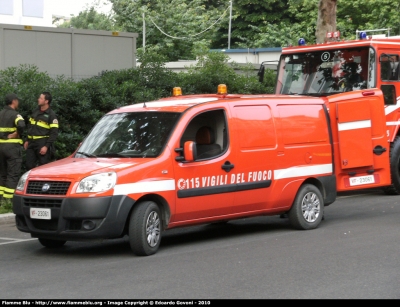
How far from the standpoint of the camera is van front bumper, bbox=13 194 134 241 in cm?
921

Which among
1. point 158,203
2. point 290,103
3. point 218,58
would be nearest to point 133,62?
point 218,58

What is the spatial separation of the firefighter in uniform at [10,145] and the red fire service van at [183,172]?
327cm

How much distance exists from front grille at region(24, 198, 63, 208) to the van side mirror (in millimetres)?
1615

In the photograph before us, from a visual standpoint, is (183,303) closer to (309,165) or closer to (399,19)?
(309,165)

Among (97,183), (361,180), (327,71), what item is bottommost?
(361,180)

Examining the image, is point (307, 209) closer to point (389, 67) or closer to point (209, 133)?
point (209, 133)

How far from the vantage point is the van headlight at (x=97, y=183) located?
927 cm

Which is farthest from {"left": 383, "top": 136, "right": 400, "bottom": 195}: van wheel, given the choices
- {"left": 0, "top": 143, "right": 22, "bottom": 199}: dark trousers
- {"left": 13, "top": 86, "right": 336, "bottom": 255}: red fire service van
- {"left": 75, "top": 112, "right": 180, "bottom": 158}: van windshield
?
{"left": 0, "top": 143, "right": 22, "bottom": 199}: dark trousers

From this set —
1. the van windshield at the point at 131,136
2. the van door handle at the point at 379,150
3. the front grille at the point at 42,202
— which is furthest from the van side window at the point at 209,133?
the van door handle at the point at 379,150

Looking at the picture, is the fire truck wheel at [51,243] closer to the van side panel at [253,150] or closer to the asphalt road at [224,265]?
the asphalt road at [224,265]

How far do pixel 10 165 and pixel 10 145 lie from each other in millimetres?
342

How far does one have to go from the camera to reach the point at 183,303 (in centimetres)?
694

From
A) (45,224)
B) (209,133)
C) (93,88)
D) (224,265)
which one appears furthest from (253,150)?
(93,88)

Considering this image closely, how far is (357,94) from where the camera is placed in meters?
12.8
